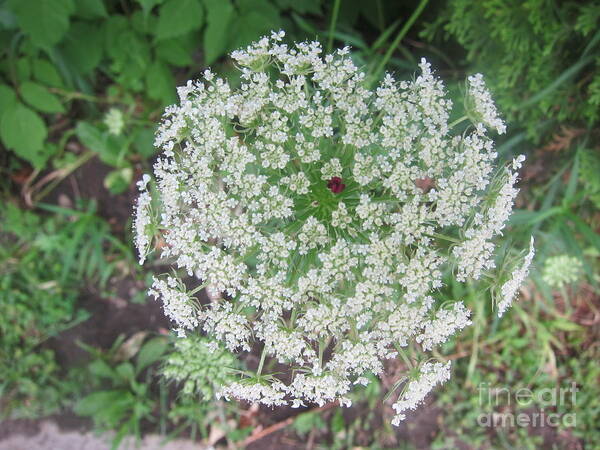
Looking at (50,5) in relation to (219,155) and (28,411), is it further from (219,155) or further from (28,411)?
(28,411)

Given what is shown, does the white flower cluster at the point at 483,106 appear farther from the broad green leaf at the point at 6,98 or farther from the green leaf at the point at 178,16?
the broad green leaf at the point at 6,98

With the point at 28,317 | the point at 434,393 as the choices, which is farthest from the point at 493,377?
the point at 28,317

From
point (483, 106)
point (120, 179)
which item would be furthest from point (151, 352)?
point (483, 106)

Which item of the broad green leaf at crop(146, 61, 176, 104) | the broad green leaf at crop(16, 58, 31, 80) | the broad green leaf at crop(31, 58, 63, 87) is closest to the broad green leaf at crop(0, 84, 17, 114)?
the broad green leaf at crop(16, 58, 31, 80)

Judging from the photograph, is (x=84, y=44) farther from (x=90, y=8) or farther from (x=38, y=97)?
(x=38, y=97)

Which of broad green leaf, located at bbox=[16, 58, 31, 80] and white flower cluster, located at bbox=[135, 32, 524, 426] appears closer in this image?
white flower cluster, located at bbox=[135, 32, 524, 426]

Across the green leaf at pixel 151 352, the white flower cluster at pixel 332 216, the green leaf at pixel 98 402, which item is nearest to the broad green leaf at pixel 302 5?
the white flower cluster at pixel 332 216

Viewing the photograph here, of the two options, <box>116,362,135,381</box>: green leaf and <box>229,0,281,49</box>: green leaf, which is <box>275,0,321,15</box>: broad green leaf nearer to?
<box>229,0,281,49</box>: green leaf
